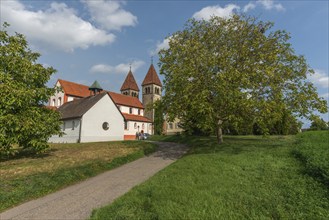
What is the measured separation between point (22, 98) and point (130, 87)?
48.2 meters

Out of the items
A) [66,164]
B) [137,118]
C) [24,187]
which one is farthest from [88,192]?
[137,118]

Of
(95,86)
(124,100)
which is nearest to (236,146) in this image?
(95,86)

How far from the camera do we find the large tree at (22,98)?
11.5 m

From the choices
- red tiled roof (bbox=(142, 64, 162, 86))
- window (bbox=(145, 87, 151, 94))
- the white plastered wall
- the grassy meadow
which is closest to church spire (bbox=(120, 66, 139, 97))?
red tiled roof (bbox=(142, 64, 162, 86))

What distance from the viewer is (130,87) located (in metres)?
59.8

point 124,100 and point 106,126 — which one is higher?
point 124,100

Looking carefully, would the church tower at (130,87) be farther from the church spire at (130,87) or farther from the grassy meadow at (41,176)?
the grassy meadow at (41,176)

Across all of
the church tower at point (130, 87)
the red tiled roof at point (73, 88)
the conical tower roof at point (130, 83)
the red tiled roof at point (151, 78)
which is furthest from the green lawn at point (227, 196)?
the conical tower roof at point (130, 83)

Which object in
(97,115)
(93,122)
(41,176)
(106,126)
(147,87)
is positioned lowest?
(41,176)

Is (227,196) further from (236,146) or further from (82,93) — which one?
(82,93)

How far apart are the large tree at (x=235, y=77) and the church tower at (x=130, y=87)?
1791 inches

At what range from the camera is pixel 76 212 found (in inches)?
250

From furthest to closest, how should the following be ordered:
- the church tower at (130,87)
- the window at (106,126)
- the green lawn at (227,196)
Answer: the church tower at (130,87)
the window at (106,126)
the green lawn at (227,196)

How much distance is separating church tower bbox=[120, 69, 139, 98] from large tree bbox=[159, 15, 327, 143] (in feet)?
149
